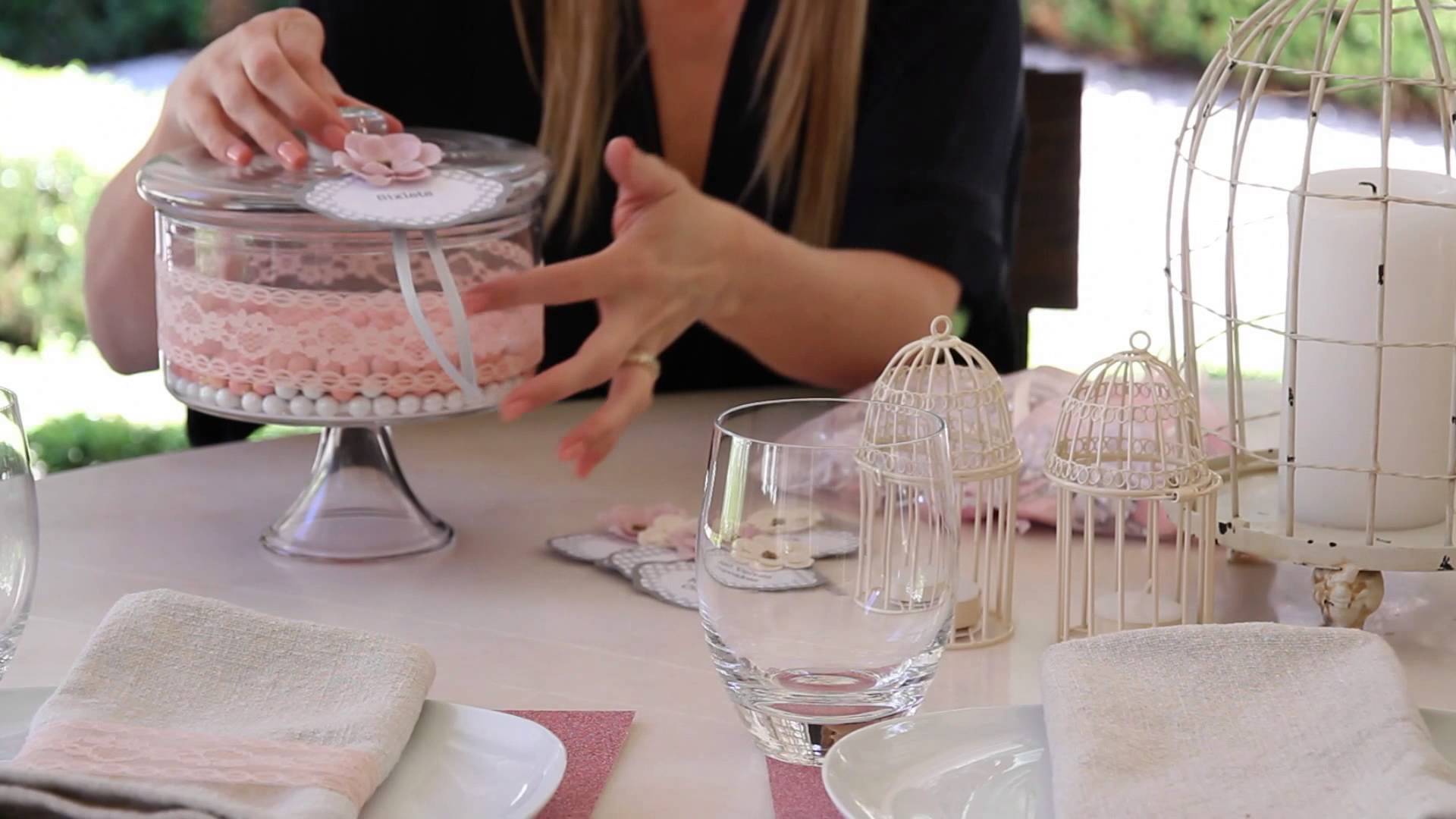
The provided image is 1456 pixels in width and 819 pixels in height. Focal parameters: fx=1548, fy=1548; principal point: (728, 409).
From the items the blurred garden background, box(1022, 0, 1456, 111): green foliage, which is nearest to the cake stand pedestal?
the blurred garden background

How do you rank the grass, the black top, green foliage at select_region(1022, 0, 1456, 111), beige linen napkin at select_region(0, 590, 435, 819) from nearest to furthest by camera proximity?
beige linen napkin at select_region(0, 590, 435, 819)
the black top
the grass
green foliage at select_region(1022, 0, 1456, 111)

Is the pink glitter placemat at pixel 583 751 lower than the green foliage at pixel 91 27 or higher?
lower

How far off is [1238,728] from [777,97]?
84cm

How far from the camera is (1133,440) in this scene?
667mm

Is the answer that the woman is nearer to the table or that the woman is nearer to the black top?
the black top

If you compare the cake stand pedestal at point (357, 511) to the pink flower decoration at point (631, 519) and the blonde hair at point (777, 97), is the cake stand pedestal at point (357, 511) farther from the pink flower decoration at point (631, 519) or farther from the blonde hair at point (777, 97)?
the blonde hair at point (777, 97)

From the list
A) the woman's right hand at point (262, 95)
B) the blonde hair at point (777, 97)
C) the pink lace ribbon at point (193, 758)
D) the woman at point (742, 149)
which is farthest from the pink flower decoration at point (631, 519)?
the blonde hair at point (777, 97)

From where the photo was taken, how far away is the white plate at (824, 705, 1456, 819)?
1.64 feet

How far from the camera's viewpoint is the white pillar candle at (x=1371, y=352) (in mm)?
665

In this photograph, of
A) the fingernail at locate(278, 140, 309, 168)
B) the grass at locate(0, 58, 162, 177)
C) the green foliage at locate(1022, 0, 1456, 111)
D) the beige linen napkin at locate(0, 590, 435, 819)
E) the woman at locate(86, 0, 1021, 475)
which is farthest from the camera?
the green foliage at locate(1022, 0, 1456, 111)

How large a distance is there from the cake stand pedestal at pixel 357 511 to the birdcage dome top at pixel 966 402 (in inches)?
11.1

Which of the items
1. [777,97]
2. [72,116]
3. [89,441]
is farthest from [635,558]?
[72,116]

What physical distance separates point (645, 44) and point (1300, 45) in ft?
11.0

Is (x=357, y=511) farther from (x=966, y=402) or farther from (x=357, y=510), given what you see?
(x=966, y=402)
